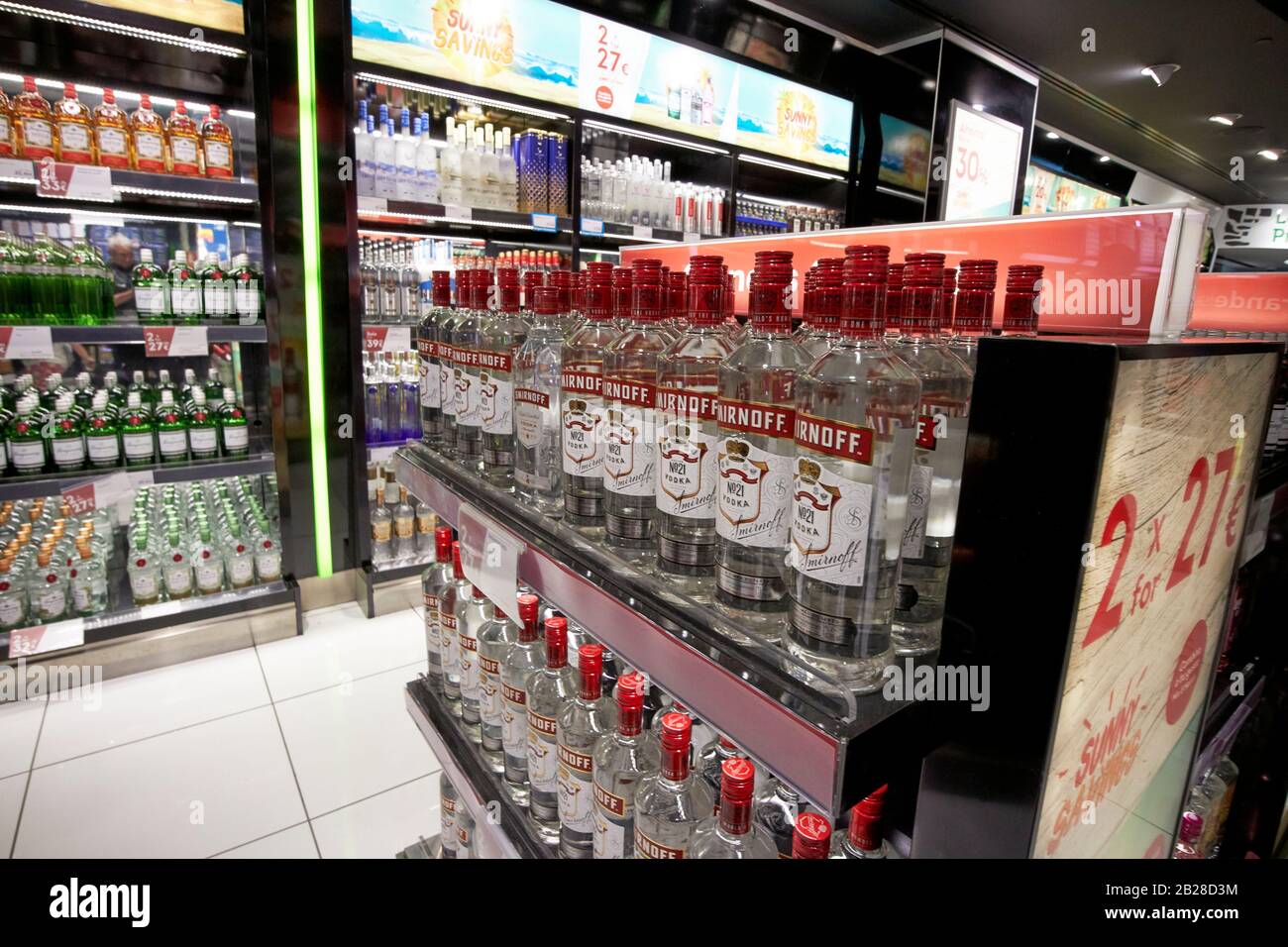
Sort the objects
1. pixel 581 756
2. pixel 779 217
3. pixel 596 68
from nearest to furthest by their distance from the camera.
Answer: pixel 581 756
pixel 596 68
pixel 779 217

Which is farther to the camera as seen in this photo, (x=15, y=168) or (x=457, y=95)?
(x=457, y=95)

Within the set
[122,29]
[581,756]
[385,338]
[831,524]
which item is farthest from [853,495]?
[122,29]

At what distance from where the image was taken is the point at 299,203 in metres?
2.87

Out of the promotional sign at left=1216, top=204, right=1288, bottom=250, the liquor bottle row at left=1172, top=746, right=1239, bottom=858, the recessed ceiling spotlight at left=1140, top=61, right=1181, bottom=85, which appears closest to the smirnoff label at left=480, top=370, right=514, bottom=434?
the liquor bottle row at left=1172, top=746, right=1239, bottom=858

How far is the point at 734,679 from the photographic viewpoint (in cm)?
63

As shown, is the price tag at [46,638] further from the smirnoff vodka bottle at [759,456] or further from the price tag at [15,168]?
the smirnoff vodka bottle at [759,456]

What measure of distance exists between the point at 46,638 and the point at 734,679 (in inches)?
118

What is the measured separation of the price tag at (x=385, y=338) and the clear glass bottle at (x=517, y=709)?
2.36 m

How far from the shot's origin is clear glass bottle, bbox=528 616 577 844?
1067 millimetres

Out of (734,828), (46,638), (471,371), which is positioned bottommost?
(46,638)

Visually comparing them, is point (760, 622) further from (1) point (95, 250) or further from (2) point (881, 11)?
(2) point (881, 11)

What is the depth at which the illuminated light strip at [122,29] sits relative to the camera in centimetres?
237

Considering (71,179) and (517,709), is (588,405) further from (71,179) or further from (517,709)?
(71,179)
